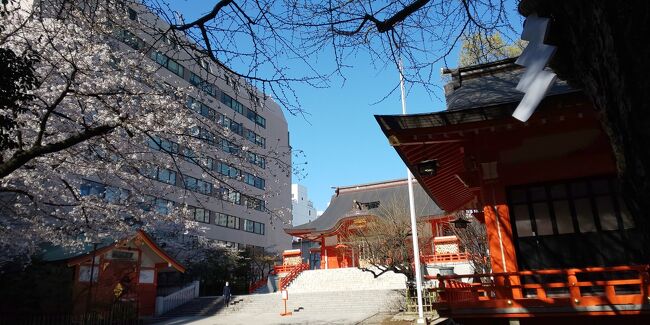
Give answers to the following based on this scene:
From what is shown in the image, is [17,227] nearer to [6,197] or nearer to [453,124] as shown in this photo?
[6,197]

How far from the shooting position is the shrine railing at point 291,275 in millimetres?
27969

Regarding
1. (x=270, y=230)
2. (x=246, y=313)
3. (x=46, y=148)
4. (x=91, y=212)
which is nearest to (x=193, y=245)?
(x=246, y=313)

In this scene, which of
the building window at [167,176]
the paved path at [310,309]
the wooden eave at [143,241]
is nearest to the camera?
the wooden eave at [143,241]

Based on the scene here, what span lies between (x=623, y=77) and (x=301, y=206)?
A: 108 meters

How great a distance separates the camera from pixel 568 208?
23.3ft

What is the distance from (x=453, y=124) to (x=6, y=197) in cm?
1397

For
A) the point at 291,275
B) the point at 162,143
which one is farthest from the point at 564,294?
the point at 291,275

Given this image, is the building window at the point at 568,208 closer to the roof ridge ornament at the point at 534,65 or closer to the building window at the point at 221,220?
the roof ridge ornament at the point at 534,65

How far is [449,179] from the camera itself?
1027 centimetres

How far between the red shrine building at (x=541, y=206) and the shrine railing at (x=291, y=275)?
21497 millimetres

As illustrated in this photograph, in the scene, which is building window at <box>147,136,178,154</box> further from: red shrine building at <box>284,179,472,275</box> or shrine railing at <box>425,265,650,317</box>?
red shrine building at <box>284,179,472,275</box>

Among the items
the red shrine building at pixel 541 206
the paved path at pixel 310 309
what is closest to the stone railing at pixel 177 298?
the paved path at pixel 310 309

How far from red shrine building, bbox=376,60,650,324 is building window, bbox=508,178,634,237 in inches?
0.6

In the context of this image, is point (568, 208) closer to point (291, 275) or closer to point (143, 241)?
point (143, 241)
